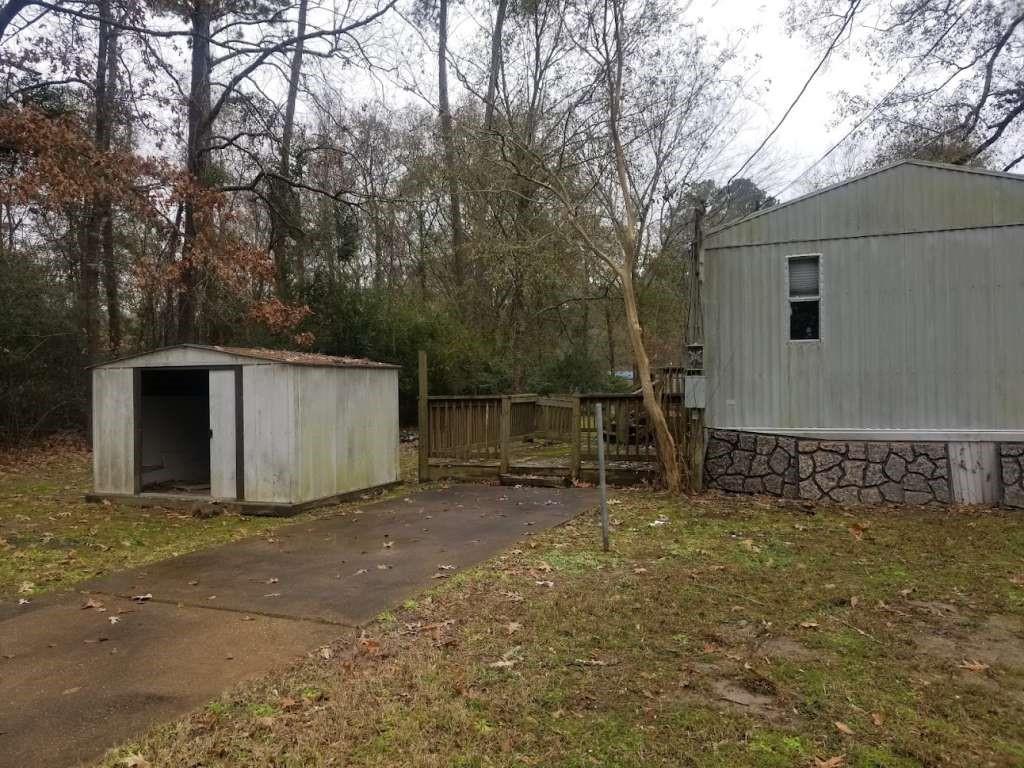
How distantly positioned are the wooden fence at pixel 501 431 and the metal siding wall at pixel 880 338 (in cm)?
119

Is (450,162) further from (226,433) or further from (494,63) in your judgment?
(226,433)

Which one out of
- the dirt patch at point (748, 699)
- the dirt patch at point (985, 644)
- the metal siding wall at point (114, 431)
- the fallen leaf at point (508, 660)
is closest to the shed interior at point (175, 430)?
the metal siding wall at point (114, 431)

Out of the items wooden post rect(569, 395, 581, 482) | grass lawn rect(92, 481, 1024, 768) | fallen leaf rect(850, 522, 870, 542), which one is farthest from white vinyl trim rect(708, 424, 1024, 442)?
grass lawn rect(92, 481, 1024, 768)

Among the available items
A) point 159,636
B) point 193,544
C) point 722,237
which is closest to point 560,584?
point 159,636

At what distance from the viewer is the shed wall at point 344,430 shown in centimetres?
906

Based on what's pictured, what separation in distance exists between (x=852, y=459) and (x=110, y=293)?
16.5m

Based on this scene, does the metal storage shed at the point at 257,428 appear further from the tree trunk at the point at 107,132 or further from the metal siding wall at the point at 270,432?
the tree trunk at the point at 107,132

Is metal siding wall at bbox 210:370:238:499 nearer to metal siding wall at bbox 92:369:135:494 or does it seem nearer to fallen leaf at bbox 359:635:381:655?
metal siding wall at bbox 92:369:135:494

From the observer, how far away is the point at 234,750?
121 inches

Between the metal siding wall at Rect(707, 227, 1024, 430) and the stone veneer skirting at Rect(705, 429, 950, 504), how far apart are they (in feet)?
0.82

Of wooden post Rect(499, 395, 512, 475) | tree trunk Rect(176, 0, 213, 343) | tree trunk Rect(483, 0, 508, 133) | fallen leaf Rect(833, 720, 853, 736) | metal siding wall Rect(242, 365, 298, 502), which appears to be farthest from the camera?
tree trunk Rect(176, 0, 213, 343)

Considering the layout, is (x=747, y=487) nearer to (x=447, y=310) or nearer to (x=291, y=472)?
(x=291, y=472)

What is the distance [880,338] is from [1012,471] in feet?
7.12

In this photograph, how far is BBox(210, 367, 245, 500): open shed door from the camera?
29.7 feet
